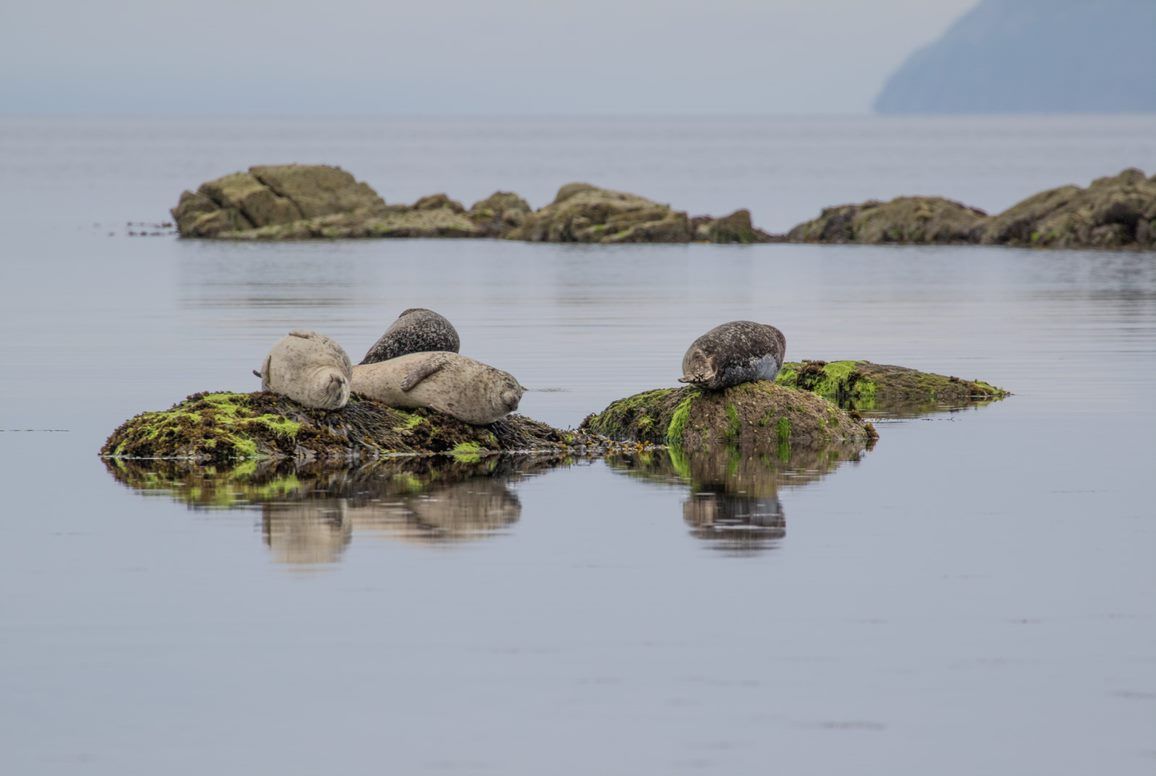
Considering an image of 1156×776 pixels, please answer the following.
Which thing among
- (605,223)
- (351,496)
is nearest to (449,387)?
(351,496)

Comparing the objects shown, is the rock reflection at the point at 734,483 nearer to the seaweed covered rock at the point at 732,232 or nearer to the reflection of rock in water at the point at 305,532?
the reflection of rock in water at the point at 305,532

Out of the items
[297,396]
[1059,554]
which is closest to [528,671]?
[1059,554]

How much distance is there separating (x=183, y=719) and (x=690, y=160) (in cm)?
18863

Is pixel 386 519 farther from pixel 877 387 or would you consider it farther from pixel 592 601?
pixel 877 387

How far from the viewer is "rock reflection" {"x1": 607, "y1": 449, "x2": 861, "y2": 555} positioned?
1338cm

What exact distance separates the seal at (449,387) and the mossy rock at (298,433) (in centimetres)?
11

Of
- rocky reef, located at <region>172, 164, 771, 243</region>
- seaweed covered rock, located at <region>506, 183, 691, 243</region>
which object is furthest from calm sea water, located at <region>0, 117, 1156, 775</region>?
rocky reef, located at <region>172, 164, 771, 243</region>

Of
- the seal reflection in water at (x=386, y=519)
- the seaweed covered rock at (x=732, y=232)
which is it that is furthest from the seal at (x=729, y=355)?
the seaweed covered rock at (x=732, y=232)

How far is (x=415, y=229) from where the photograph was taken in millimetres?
75000

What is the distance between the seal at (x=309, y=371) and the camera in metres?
17.1

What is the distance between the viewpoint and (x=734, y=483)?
15852 mm

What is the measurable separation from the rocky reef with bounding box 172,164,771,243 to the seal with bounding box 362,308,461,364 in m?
51.6

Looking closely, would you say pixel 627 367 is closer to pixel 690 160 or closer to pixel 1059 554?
pixel 1059 554

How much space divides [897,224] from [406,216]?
63.9 ft
